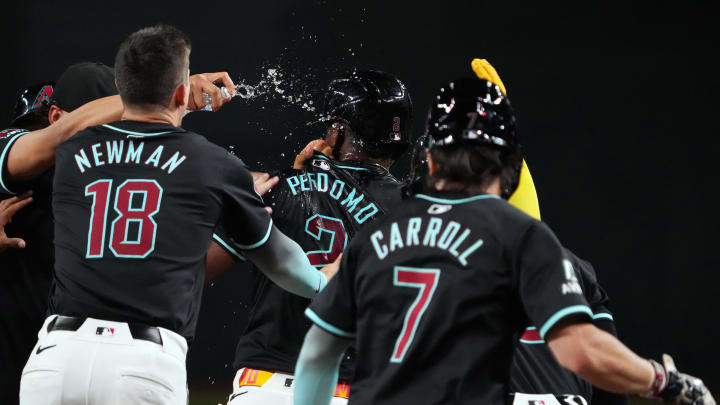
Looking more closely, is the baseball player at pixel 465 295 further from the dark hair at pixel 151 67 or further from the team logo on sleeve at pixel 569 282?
the dark hair at pixel 151 67

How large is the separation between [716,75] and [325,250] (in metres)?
7.61

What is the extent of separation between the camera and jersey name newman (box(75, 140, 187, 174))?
9.39 feet

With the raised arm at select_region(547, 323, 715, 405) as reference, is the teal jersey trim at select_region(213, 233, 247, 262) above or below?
below

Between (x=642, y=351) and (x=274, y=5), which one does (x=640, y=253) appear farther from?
(x=274, y=5)

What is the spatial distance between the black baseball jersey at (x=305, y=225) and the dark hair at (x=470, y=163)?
1.33 m

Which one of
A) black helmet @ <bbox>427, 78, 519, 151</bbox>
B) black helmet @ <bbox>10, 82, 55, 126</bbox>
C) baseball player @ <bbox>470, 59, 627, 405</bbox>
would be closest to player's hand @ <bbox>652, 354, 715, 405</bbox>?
black helmet @ <bbox>427, 78, 519, 151</bbox>

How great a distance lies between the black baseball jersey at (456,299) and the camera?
2.04m

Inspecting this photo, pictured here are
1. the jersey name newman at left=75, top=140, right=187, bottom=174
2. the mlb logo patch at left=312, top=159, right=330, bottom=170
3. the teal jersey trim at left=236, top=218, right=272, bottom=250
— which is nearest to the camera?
the jersey name newman at left=75, top=140, right=187, bottom=174

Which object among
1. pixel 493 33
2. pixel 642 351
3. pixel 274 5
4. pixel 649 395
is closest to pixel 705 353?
pixel 642 351

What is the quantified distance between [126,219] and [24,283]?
1219 millimetres

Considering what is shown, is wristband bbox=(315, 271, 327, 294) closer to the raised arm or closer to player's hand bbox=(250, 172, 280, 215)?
player's hand bbox=(250, 172, 280, 215)

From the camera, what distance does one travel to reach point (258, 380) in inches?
134

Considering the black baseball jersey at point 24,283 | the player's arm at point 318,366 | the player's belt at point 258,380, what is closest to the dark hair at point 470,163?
the player's arm at point 318,366

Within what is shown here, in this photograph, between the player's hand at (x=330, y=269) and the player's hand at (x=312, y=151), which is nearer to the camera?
the player's hand at (x=330, y=269)
